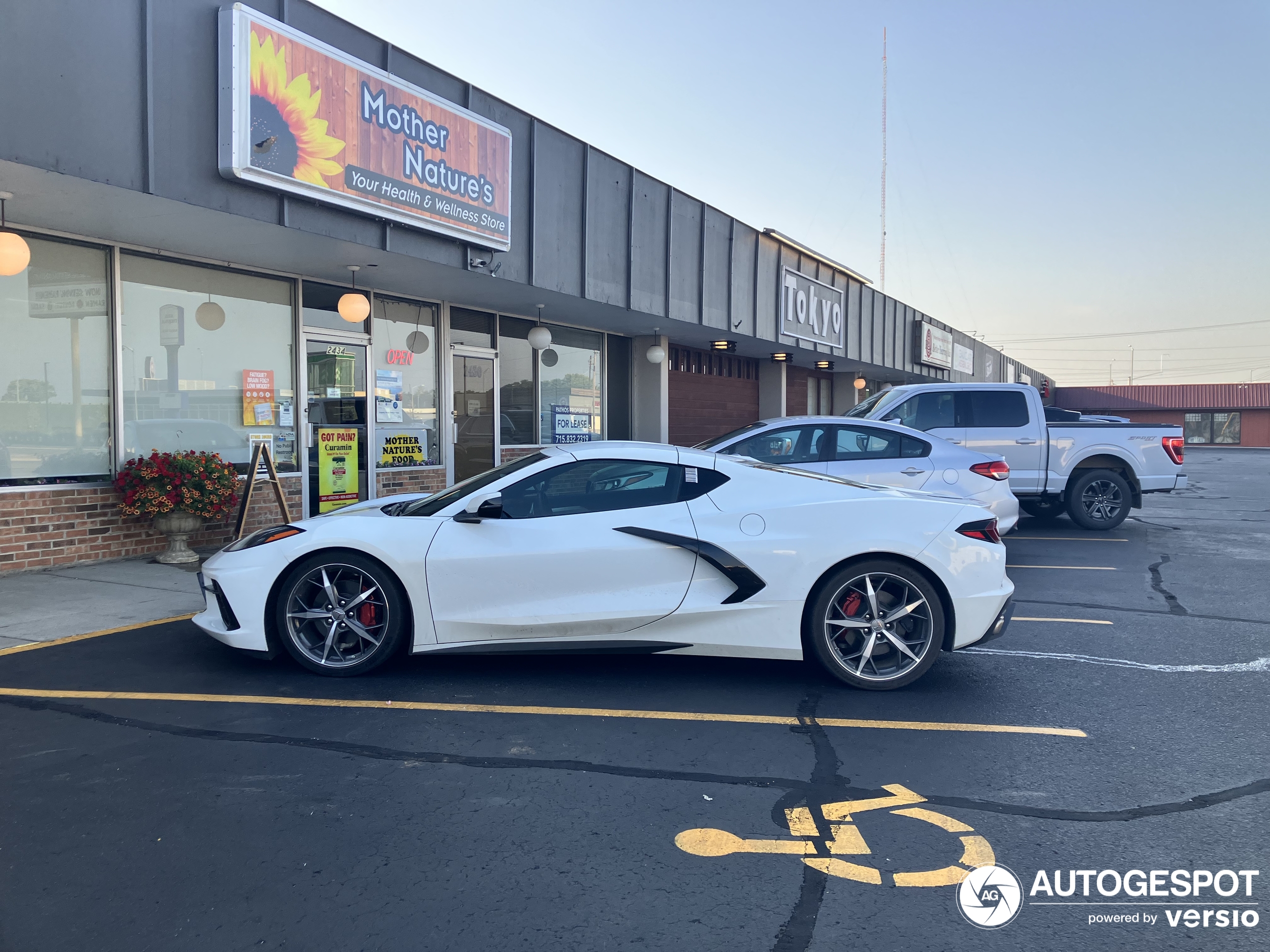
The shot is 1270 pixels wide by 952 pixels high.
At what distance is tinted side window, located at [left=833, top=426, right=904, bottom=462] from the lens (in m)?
9.19

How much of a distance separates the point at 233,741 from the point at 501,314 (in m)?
10.6

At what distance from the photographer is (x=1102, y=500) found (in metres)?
12.4

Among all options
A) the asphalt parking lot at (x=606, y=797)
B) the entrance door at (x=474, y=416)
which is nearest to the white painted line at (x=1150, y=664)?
the asphalt parking lot at (x=606, y=797)

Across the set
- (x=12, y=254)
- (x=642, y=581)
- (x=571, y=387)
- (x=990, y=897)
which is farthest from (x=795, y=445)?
(x=571, y=387)

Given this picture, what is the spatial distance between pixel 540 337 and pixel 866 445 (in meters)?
6.30

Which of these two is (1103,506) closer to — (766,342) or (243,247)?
(766,342)

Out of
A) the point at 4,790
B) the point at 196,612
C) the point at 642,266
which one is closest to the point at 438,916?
the point at 4,790

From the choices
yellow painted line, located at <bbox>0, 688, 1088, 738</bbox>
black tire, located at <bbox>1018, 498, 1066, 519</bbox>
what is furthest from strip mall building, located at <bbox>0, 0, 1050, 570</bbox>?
black tire, located at <bbox>1018, 498, 1066, 519</bbox>

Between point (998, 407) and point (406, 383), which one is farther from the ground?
point (406, 383)

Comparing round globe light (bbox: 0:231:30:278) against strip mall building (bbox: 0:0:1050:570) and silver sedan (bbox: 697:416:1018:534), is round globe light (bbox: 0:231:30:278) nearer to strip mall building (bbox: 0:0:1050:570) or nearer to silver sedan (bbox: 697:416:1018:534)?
strip mall building (bbox: 0:0:1050:570)

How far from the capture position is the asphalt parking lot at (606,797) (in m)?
2.72

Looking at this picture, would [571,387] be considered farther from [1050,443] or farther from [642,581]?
[642,581]

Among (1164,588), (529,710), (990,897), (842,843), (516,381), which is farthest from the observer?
(516,381)

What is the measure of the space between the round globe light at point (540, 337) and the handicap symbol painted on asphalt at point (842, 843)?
11.1m
